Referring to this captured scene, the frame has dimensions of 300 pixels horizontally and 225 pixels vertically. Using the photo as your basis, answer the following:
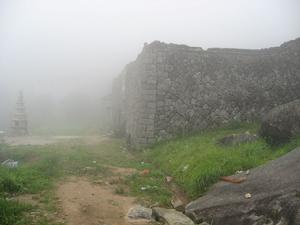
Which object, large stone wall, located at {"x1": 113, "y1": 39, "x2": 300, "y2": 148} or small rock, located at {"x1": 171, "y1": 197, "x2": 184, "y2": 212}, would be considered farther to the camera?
large stone wall, located at {"x1": 113, "y1": 39, "x2": 300, "y2": 148}

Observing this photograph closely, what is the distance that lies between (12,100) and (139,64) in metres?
31.9

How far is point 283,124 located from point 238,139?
4.70 ft

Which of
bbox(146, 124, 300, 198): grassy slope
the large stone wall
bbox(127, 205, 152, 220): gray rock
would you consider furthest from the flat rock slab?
the large stone wall

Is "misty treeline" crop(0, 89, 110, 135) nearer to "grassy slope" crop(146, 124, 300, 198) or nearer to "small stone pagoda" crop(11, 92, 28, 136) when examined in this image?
"small stone pagoda" crop(11, 92, 28, 136)

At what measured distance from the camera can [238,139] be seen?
34.3 ft

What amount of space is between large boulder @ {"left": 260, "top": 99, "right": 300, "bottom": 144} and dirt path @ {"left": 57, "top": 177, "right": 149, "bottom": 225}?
4289 millimetres

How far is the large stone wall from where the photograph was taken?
13562 mm

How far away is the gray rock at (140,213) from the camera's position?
261 inches

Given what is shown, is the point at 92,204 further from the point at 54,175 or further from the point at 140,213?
the point at 54,175

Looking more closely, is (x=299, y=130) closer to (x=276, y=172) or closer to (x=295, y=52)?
(x=276, y=172)

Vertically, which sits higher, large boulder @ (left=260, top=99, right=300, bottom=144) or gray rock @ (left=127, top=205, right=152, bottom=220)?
large boulder @ (left=260, top=99, right=300, bottom=144)

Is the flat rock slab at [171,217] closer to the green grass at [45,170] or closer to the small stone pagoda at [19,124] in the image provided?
the green grass at [45,170]

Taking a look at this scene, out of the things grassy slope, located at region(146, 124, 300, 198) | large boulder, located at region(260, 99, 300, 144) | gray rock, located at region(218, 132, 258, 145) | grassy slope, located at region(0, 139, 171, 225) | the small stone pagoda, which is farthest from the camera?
the small stone pagoda

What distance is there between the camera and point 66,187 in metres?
8.45
